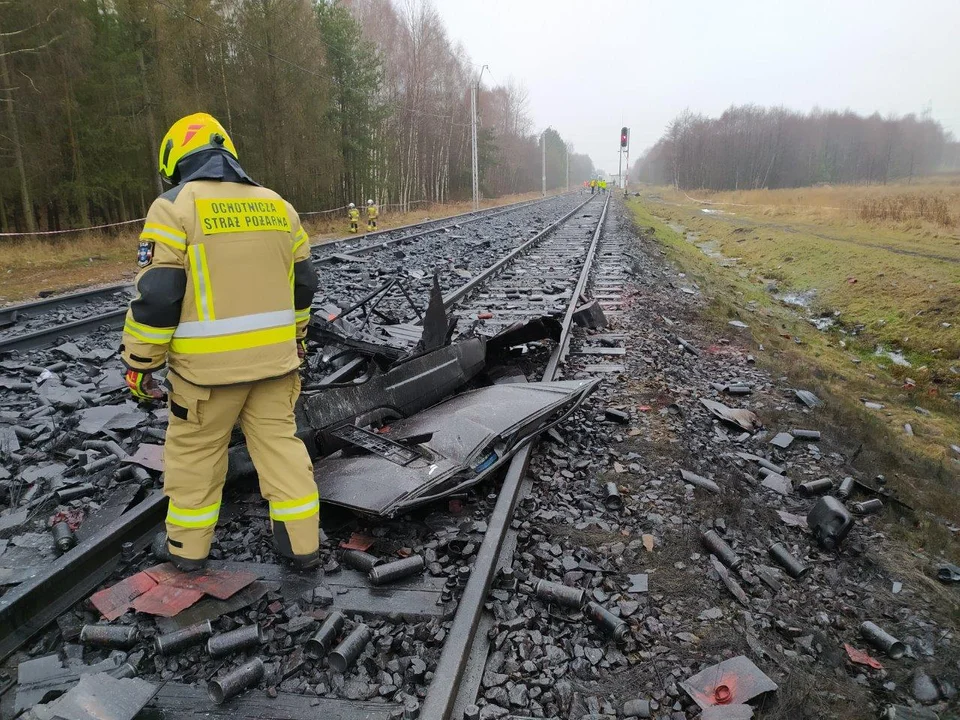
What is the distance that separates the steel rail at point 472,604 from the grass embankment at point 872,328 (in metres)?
2.41

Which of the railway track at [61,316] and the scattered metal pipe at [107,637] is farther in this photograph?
the railway track at [61,316]

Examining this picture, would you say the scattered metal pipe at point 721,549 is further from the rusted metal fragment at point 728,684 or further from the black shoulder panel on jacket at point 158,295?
the black shoulder panel on jacket at point 158,295

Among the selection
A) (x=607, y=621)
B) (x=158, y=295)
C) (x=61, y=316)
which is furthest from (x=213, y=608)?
(x=61, y=316)

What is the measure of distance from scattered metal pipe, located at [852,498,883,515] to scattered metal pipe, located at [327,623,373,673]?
313 centimetres

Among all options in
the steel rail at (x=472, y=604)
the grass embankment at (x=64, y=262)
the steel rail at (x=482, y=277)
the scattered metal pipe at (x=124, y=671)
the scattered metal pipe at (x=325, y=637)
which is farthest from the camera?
the grass embankment at (x=64, y=262)

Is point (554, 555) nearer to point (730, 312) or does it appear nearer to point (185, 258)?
point (185, 258)

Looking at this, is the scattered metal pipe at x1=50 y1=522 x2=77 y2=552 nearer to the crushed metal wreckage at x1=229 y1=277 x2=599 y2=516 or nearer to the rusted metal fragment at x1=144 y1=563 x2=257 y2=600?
the rusted metal fragment at x1=144 y1=563 x2=257 y2=600

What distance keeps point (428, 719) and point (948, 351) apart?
9.55 metres

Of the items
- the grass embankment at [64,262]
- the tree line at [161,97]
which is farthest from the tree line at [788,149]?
the grass embankment at [64,262]

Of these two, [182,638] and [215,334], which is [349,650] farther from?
[215,334]

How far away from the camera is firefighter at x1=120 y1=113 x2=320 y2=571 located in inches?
98.9

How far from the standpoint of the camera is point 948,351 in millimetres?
8344

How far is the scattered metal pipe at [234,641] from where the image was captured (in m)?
2.37

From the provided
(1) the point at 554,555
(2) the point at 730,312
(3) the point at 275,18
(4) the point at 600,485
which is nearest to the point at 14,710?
(1) the point at 554,555
